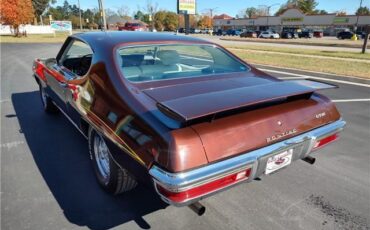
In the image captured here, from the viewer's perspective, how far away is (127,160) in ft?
7.79

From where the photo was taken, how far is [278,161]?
8.16 feet

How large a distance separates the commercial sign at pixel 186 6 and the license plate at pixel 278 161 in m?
35.3

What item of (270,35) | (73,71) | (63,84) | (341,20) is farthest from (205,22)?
(63,84)

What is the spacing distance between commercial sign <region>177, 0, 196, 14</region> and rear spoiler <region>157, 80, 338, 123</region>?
34856 mm

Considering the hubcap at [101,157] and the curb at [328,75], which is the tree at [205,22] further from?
the hubcap at [101,157]

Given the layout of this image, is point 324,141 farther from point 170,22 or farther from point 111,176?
point 170,22

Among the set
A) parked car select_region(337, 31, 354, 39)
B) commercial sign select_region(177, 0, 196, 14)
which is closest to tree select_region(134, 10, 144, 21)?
parked car select_region(337, 31, 354, 39)

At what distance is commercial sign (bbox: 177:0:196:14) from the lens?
116ft

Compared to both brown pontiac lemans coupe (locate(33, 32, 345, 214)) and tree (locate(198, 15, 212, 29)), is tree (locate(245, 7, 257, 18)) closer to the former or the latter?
tree (locate(198, 15, 212, 29))

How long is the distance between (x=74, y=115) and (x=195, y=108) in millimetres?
2089

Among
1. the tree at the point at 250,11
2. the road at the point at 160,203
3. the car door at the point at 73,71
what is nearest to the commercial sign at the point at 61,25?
the car door at the point at 73,71

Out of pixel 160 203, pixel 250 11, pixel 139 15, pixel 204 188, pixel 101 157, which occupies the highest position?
pixel 250 11

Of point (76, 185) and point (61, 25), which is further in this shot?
point (61, 25)

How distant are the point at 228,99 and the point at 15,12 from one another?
43080 millimetres
